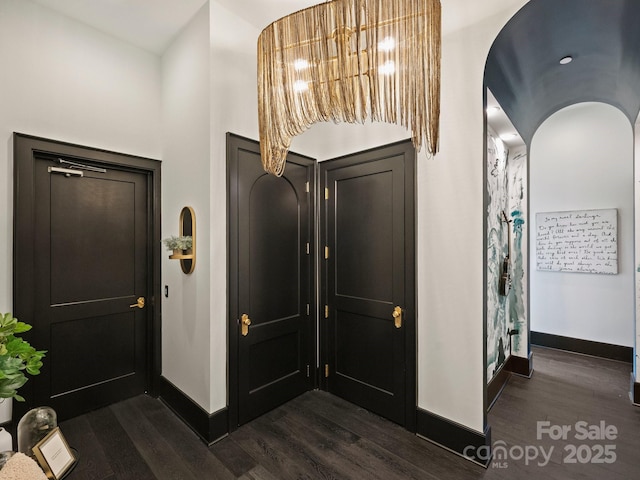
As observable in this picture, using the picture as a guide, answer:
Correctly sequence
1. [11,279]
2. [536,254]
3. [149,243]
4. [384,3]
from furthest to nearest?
[536,254] < [149,243] < [11,279] < [384,3]

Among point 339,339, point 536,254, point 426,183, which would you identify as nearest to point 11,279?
point 339,339

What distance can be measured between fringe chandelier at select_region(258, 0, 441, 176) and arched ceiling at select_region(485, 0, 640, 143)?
120 cm

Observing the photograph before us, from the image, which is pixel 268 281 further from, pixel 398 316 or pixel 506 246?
pixel 506 246

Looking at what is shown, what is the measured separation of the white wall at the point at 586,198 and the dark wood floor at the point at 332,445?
129 cm

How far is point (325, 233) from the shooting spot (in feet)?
9.78

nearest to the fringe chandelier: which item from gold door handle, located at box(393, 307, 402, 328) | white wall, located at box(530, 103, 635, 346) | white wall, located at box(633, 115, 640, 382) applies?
gold door handle, located at box(393, 307, 402, 328)

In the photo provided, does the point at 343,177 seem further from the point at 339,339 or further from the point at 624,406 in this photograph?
the point at 624,406

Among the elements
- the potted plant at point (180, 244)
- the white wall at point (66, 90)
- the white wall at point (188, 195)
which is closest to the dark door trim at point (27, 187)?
the white wall at point (66, 90)

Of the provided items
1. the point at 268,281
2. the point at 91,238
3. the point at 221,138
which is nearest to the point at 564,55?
the point at 221,138

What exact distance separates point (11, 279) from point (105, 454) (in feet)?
4.67

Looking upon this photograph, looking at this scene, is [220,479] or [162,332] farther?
[162,332]

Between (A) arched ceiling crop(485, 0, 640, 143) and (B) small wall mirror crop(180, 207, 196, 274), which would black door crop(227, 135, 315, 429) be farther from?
(A) arched ceiling crop(485, 0, 640, 143)

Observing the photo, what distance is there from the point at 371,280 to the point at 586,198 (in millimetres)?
3469

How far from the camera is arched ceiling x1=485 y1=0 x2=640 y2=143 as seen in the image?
6.15 feet
